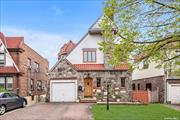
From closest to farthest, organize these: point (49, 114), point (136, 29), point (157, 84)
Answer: point (136, 29) < point (49, 114) < point (157, 84)

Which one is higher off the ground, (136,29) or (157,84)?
(136,29)

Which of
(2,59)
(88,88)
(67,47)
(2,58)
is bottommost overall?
(88,88)

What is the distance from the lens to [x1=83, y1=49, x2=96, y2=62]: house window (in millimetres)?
35125

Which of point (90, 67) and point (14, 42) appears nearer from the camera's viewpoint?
point (14, 42)

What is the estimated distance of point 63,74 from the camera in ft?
112

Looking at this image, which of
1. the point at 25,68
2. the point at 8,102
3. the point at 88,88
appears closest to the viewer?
the point at 8,102

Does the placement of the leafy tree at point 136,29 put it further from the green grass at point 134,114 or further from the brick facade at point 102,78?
the brick facade at point 102,78

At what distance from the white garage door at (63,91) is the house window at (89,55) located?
328 cm

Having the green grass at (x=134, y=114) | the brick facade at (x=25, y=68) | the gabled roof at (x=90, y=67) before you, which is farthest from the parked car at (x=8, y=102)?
the gabled roof at (x=90, y=67)

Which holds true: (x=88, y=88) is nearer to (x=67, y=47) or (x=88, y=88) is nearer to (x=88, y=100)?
(x=88, y=100)

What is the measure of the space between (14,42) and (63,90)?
756cm

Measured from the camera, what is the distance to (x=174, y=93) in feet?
115

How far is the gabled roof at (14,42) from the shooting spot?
33237 mm

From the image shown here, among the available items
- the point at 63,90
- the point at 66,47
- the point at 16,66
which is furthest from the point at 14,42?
the point at 66,47
